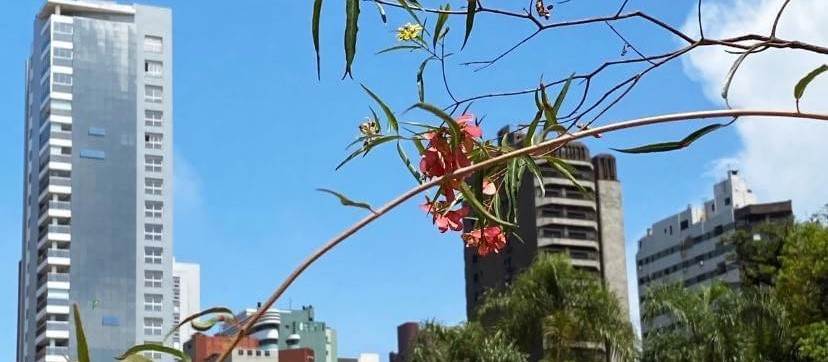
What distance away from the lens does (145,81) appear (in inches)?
1970

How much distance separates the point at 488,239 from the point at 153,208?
48.8 meters

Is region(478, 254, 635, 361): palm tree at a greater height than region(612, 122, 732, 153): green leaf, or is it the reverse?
region(478, 254, 635, 361): palm tree

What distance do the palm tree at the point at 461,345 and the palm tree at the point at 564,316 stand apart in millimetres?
319

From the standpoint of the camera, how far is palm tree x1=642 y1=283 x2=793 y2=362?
18234mm

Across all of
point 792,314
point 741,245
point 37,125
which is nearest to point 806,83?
point 792,314

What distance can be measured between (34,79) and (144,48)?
5340 mm

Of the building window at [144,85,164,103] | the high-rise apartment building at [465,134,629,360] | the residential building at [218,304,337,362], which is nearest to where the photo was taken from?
the high-rise apartment building at [465,134,629,360]

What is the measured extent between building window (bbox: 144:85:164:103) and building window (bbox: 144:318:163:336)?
822cm

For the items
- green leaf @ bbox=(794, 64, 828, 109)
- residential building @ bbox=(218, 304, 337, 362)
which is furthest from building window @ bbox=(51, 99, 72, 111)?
green leaf @ bbox=(794, 64, 828, 109)

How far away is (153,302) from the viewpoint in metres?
48.9

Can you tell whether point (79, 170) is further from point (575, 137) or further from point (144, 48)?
point (575, 137)

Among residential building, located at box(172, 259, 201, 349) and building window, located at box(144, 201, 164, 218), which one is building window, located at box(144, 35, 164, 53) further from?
residential building, located at box(172, 259, 201, 349)

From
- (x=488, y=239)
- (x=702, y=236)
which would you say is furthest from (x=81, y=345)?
(x=702, y=236)

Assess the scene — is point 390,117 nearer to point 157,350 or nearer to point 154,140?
point 157,350
